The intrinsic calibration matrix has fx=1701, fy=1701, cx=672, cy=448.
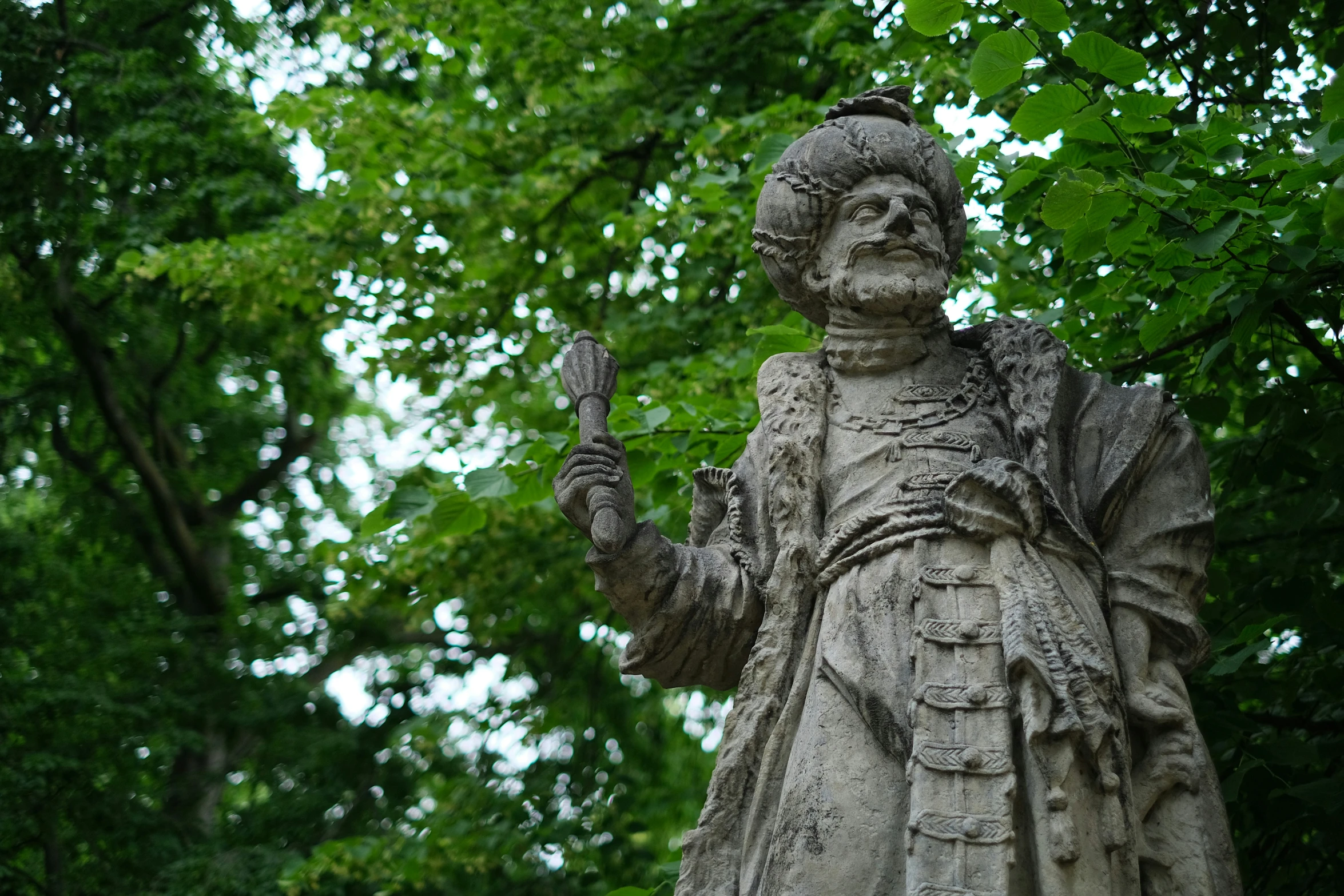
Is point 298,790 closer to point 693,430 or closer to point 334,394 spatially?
point 334,394

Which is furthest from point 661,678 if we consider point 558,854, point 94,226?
point 94,226

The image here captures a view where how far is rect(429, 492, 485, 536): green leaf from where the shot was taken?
675 centimetres

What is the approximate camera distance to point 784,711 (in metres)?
4.05

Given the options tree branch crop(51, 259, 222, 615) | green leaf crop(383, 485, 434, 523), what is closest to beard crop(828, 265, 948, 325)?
green leaf crop(383, 485, 434, 523)

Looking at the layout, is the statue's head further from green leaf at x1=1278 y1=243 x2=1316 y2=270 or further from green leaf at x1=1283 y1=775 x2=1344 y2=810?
green leaf at x1=1283 y1=775 x2=1344 y2=810

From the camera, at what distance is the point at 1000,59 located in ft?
16.2

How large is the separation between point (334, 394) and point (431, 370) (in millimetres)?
6325

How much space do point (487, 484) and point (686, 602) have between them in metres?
2.26

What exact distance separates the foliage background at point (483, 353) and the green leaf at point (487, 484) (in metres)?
0.03

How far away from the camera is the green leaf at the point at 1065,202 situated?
485cm

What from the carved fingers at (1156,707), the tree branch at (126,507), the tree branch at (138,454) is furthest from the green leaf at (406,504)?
the tree branch at (126,507)

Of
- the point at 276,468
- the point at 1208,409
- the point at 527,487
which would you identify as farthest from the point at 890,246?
the point at 276,468

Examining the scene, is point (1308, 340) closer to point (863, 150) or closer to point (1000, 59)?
point (1000, 59)

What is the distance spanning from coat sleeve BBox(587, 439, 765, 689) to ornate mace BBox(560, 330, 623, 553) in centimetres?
9
